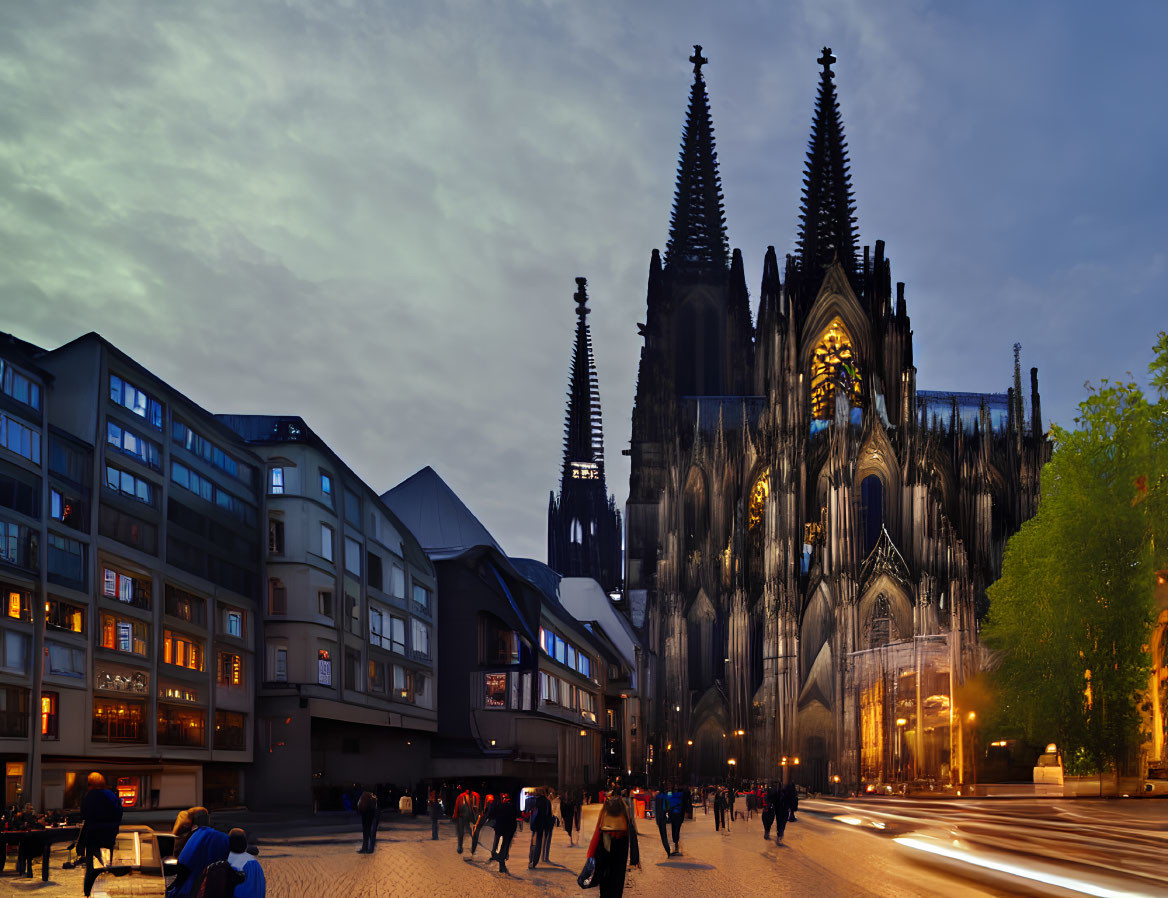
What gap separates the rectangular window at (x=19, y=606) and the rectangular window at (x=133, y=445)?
6.24m

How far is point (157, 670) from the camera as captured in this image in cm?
4288

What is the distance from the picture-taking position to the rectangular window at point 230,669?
1908 inches

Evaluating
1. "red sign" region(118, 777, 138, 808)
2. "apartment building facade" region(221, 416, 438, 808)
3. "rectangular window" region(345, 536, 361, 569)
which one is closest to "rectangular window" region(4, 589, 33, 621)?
"red sign" region(118, 777, 138, 808)

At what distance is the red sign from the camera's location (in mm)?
42719

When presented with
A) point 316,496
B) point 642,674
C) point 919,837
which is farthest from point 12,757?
point 642,674

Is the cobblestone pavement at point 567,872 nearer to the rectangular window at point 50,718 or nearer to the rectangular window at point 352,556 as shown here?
the rectangular window at point 50,718

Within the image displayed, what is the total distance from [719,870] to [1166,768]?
26679 millimetres

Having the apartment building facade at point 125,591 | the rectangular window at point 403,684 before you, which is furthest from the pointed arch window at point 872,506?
the apartment building facade at point 125,591

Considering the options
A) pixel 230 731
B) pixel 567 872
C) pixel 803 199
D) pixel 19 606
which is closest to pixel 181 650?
pixel 230 731

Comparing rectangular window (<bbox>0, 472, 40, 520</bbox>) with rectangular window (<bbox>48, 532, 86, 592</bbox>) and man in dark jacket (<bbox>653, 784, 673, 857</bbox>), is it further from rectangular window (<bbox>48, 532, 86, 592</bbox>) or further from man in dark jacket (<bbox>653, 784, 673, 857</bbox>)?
man in dark jacket (<bbox>653, 784, 673, 857</bbox>)

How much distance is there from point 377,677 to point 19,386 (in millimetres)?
24709

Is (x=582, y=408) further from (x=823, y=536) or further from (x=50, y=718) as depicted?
(x=50, y=718)

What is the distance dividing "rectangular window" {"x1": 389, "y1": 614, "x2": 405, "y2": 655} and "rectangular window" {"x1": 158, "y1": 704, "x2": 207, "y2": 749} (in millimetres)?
14539

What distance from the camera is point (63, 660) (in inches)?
1495
